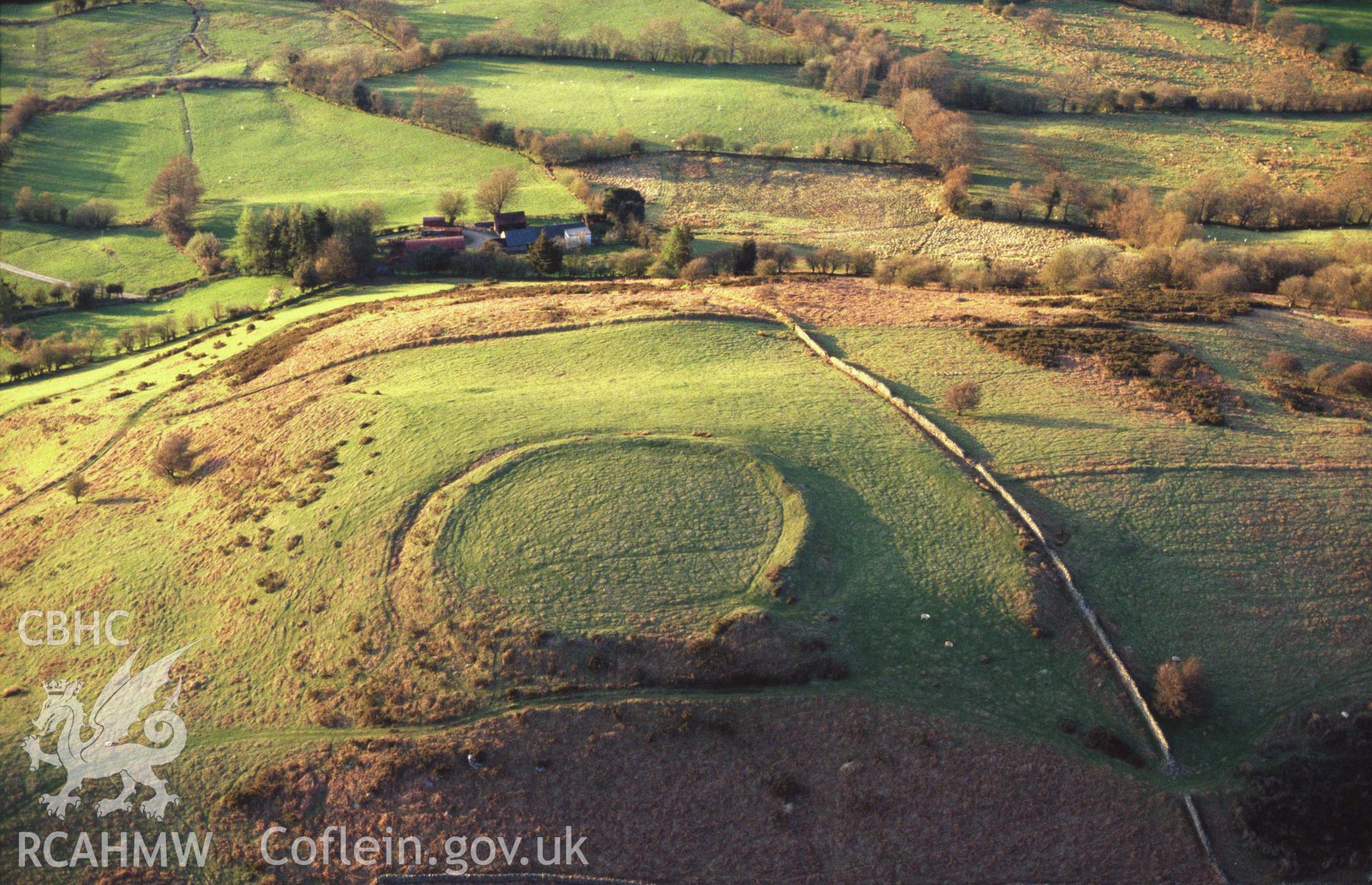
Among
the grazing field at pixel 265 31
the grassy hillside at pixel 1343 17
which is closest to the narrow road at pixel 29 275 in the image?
the grazing field at pixel 265 31

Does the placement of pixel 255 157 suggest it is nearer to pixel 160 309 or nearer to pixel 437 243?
pixel 160 309

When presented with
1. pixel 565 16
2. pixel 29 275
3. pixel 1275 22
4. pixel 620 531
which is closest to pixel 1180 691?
pixel 620 531

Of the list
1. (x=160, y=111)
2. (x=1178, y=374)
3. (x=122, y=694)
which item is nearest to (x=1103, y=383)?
(x=1178, y=374)

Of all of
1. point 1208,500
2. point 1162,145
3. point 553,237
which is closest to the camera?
point 1208,500

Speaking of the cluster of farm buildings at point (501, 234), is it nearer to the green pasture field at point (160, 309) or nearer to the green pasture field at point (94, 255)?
the green pasture field at point (160, 309)

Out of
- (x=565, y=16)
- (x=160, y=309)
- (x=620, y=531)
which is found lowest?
(x=160, y=309)

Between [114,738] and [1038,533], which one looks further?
[1038,533]

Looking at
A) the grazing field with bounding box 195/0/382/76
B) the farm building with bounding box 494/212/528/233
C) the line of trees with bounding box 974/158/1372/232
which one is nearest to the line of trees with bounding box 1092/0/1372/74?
the line of trees with bounding box 974/158/1372/232
